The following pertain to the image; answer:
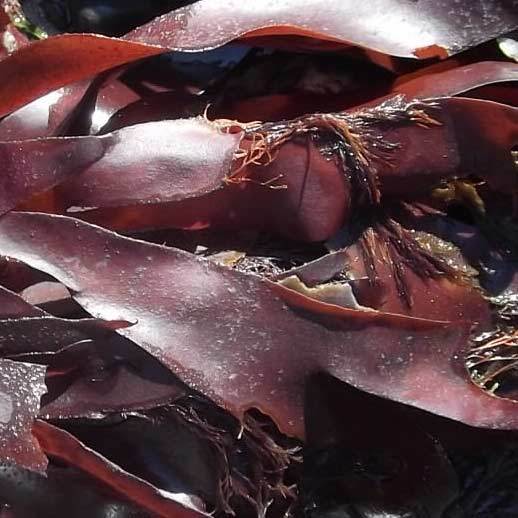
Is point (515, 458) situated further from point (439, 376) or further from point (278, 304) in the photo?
point (278, 304)

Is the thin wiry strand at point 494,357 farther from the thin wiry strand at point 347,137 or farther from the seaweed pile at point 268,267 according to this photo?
the thin wiry strand at point 347,137

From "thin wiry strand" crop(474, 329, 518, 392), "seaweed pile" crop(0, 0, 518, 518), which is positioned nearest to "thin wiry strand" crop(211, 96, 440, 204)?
"seaweed pile" crop(0, 0, 518, 518)

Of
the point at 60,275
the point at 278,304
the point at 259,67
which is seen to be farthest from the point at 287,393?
the point at 259,67

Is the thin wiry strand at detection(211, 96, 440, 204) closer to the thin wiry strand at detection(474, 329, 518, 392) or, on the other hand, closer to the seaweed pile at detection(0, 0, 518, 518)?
the seaweed pile at detection(0, 0, 518, 518)

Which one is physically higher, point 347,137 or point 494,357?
point 347,137

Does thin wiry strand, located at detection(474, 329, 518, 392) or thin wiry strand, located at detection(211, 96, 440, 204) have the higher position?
thin wiry strand, located at detection(211, 96, 440, 204)

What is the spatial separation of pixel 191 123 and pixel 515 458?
0.46m

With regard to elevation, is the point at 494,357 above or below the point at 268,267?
below

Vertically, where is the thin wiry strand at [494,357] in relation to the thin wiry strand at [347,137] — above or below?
below

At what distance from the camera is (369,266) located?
93 centimetres

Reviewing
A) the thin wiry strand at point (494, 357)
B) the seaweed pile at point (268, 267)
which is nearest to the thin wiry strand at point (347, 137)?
the seaweed pile at point (268, 267)

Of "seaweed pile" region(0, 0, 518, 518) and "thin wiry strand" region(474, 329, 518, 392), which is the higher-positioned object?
"seaweed pile" region(0, 0, 518, 518)

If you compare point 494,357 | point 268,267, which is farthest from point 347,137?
point 494,357

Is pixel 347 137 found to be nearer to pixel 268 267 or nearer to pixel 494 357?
pixel 268 267
